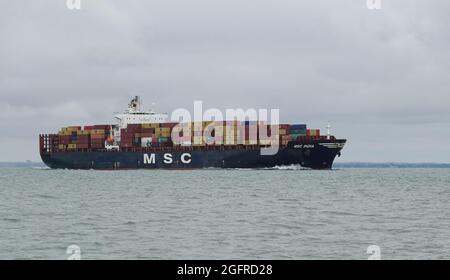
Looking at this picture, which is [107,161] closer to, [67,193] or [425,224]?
[67,193]

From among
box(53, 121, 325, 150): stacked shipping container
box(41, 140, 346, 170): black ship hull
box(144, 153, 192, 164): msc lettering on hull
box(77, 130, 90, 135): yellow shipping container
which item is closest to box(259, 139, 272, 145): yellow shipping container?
box(53, 121, 325, 150): stacked shipping container

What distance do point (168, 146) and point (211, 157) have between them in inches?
291

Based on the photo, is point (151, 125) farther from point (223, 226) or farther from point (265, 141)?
point (223, 226)

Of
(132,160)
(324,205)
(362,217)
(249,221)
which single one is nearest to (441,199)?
(324,205)

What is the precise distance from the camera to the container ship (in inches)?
3487

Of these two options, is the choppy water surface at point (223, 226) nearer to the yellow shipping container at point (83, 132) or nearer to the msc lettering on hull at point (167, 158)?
the msc lettering on hull at point (167, 158)

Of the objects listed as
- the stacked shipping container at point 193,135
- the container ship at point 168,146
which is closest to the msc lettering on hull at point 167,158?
the container ship at point 168,146

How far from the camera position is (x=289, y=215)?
3459cm

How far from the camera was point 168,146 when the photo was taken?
96.3 m

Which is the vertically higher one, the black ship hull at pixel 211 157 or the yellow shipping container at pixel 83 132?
the yellow shipping container at pixel 83 132

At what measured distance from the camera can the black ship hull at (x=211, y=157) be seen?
87812 millimetres

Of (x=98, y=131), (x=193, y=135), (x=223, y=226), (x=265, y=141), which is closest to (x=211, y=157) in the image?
(x=193, y=135)

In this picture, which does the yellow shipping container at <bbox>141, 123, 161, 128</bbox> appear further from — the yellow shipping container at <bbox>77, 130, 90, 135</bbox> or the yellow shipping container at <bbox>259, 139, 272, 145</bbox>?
the yellow shipping container at <bbox>259, 139, 272, 145</bbox>
